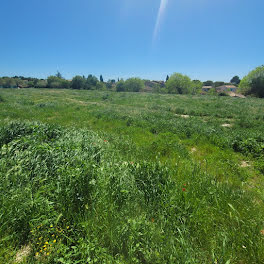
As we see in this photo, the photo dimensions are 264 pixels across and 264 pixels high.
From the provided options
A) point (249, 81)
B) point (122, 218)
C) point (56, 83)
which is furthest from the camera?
point (56, 83)

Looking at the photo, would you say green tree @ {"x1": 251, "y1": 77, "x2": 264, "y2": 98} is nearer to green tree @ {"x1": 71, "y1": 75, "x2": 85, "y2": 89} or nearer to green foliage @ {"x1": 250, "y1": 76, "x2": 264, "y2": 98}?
green foliage @ {"x1": 250, "y1": 76, "x2": 264, "y2": 98}

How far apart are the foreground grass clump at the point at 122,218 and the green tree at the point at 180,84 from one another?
6938 centimetres

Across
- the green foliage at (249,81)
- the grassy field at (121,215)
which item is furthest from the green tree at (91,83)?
the grassy field at (121,215)

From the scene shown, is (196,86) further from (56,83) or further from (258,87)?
(56,83)

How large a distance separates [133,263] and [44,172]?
2643 millimetres

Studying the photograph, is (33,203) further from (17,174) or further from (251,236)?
(251,236)

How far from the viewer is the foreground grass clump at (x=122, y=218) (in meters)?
1.97

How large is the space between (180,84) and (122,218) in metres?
71.1

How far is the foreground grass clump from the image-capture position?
1.97 metres

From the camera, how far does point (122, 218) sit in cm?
236

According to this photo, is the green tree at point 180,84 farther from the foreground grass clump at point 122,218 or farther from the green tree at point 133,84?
the foreground grass clump at point 122,218

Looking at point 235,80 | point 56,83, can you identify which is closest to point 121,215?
point 56,83

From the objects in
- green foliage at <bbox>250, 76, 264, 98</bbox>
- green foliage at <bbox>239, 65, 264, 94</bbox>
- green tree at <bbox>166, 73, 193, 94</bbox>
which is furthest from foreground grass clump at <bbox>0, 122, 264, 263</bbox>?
green tree at <bbox>166, 73, 193, 94</bbox>

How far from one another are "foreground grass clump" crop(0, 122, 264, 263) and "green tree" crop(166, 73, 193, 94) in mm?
69384
